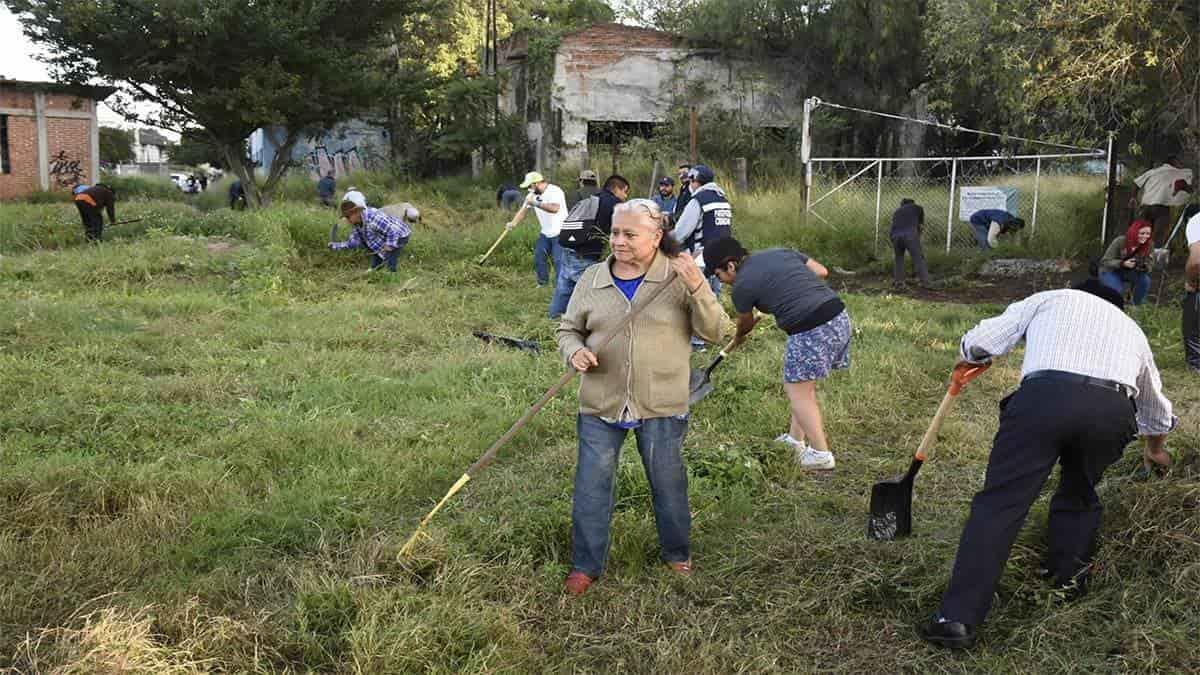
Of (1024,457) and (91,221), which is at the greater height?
(91,221)

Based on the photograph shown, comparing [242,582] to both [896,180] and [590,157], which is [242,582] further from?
[590,157]

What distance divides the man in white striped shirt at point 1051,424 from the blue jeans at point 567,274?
552 centimetres

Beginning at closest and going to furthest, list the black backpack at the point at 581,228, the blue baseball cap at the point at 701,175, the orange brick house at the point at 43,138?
the black backpack at the point at 581,228 < the blue baseball cap at the point at 701,175 < the orange brick house at the point at 43,138

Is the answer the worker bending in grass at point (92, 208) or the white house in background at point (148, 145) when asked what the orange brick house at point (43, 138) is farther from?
the white house in background at point (148, 145)

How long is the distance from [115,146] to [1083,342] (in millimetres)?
56035

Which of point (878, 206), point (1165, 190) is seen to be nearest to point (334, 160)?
point (878, 206)

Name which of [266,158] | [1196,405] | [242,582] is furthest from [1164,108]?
[266,158]

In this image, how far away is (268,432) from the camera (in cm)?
535

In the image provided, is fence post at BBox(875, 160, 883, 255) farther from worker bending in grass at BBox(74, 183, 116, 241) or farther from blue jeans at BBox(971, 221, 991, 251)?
worker bending in grass at BBox(74, 183, 116, 241)

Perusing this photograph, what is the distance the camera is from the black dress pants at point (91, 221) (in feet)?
48.5

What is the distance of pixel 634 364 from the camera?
374cm

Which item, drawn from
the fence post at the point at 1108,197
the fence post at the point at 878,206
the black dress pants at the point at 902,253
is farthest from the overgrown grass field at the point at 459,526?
the fence post at the point at 878,206

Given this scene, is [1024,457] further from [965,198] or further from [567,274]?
[965,198]

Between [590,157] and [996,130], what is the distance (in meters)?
9.22
